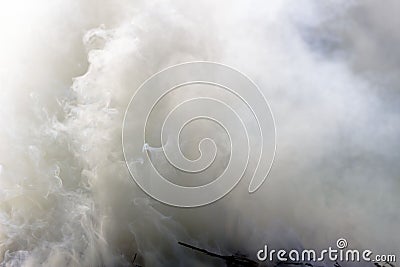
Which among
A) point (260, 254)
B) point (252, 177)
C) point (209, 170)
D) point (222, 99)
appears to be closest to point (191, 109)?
point (222, 99)

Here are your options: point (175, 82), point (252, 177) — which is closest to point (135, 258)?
point (252, 177)

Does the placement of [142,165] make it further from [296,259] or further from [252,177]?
[296,259]

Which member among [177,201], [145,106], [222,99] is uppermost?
[222,99]

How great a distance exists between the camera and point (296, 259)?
3944 centimetres

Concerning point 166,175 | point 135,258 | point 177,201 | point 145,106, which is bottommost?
point 135,258

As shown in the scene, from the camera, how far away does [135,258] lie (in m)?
42.4

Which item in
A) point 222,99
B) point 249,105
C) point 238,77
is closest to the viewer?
point 249,105

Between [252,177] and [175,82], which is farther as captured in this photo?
[252,177]

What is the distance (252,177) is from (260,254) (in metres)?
8.37

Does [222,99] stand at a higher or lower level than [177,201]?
higher

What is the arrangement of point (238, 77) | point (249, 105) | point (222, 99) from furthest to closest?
1. point (222, 99)
2. point (238, 77)
3. point (249, 105)

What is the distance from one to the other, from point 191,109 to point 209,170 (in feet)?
23.9

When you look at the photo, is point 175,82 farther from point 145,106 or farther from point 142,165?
point 142,165

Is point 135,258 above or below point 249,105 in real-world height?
below
